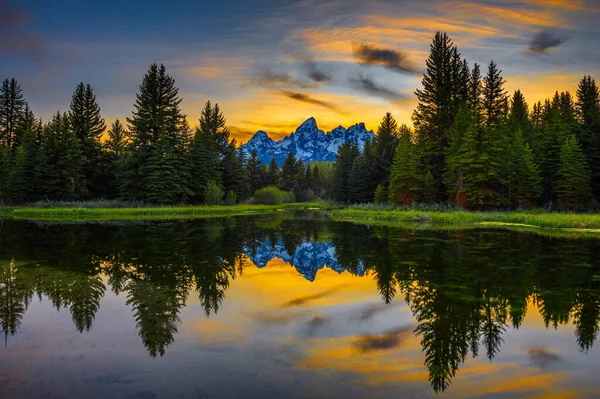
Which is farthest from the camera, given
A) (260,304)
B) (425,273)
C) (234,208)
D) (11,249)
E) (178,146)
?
(234,208)

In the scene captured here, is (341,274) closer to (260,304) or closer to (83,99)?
(260,304)

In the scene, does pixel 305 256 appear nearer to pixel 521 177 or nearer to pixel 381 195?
pixel 521 177

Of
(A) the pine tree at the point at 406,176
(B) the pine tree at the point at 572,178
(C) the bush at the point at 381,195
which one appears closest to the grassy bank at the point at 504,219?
(B) the pine tree at the point at 572,178

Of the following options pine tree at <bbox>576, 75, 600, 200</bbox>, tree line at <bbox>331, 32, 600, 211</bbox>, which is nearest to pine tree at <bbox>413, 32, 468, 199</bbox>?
tree line at <bbox>331, 32, 600, 211</bbox>

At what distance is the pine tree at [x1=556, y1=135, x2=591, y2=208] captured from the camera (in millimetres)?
42562

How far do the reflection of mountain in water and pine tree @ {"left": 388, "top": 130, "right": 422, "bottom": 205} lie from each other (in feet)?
98.6

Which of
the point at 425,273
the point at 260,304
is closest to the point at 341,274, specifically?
the point at 425,273

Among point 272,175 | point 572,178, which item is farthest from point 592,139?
point 272,175

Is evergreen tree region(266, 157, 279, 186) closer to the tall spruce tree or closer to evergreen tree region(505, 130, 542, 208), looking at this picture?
the tall spruce tree

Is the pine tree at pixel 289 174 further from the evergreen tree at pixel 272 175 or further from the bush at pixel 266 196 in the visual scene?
the bush at pixel 266 196

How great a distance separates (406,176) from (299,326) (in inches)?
1785

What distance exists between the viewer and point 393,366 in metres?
6.71

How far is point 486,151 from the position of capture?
140ft

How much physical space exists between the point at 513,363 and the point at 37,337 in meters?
8.98
